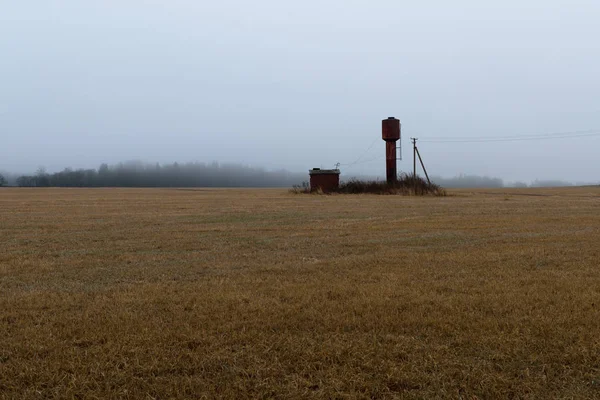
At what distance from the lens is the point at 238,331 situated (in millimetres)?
4719

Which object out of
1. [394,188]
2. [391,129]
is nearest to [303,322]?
[394,188]

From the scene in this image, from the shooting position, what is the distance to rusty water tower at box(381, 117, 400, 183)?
148 ft

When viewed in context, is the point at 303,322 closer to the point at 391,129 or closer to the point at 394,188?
the point at 394,188

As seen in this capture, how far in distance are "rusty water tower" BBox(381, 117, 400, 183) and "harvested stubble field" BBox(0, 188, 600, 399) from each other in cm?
3521

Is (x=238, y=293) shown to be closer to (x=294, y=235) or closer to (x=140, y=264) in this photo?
(x=140, y=264)

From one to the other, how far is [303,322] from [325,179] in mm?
42308

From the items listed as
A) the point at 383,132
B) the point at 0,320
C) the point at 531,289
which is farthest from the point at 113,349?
the point at 383,132

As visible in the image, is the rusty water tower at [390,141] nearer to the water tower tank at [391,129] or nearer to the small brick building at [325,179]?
the water tower tank at [391,129]

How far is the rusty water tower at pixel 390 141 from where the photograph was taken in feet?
148

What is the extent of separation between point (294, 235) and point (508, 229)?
565cm

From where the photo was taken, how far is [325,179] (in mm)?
47094

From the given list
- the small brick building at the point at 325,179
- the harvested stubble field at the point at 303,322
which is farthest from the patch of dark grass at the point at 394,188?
the harvested stubble field at the point at 303,322

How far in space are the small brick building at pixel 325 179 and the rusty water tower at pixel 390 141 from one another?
4902mm

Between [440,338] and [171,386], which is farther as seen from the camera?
[440,338]
